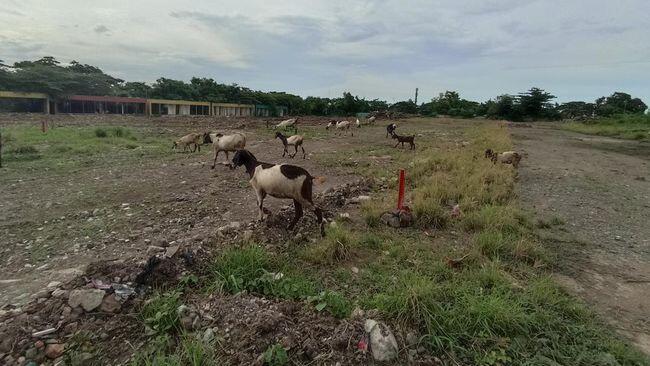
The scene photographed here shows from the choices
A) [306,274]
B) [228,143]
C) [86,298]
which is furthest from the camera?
[228,143]

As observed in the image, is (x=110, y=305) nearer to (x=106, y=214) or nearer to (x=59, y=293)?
(x=59, y=293)

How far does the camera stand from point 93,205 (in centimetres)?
755

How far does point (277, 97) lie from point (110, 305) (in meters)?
66.9

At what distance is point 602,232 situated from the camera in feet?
22.8

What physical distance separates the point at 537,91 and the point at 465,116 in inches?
432

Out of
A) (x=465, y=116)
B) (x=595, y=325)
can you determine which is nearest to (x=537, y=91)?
(x=465, y=116)

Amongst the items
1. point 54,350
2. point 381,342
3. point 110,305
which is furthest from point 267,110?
point 381,342

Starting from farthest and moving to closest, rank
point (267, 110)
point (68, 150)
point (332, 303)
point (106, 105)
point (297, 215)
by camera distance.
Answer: point (267, 110)
point (106, 105)
point (68, 150)
point (297, 215)
point (332, 303)

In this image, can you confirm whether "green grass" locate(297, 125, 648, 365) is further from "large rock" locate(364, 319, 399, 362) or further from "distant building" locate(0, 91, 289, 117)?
"distant building" locate(0, 91, 289, 117)

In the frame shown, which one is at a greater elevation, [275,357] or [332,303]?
[332,303]

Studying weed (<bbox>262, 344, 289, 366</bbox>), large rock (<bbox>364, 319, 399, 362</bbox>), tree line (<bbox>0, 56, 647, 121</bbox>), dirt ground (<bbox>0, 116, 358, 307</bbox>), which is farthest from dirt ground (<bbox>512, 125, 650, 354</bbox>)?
tree line (<bbox>0, 56, 647, 121</bbox>)

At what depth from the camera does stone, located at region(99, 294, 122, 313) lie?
3.46 m

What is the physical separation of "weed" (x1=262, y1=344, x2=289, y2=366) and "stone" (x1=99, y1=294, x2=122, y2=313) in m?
1.55

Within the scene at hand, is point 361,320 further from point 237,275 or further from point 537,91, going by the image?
point 537,91
